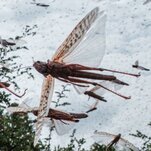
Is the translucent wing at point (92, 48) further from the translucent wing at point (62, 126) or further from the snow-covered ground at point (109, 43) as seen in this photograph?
the snow-covered ground at point (109, 43)

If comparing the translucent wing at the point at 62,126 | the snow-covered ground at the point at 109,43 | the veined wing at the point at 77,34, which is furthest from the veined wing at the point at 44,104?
the snow-covered ground at the point at 109,43

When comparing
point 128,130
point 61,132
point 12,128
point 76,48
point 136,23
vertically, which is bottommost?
point 128,130

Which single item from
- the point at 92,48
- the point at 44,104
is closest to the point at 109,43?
the point at 92,48

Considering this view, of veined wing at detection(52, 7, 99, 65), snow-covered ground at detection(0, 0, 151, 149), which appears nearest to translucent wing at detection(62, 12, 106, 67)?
veined wing at detection(52, 7, 99, 65)

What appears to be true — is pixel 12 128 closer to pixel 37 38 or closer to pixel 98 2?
pixel 37 38

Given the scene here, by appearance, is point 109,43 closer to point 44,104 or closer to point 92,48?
point 92,48

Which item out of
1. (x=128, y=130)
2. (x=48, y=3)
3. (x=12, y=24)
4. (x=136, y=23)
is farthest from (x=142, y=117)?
(x=48, y=3)
